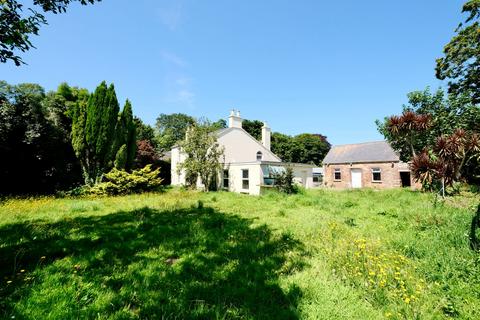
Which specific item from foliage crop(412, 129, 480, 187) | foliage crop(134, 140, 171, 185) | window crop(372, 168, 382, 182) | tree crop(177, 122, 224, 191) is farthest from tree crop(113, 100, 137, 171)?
window crop(372, 168, 382, 182)

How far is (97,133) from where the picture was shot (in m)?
15.6

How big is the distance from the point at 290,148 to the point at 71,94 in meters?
42.8

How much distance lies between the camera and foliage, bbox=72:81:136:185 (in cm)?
1544

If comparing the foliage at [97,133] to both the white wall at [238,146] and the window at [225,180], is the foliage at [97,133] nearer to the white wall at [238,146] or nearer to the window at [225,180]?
the window at [225,180]

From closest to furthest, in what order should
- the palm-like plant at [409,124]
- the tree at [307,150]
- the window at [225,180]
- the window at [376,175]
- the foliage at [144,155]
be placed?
1. the palm-like plant at [409,124]
2. the window at [225,180]
3. the foliage at [144,155]
4. the window at [376,175]
5. the tree at [307,150]

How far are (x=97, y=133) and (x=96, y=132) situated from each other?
0.09m

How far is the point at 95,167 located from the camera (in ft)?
53.2

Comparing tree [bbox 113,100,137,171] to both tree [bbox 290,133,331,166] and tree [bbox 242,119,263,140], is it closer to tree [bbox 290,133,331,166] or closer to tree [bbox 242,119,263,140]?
tree [bbox 242,119,263,140]

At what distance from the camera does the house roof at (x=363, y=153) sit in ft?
79.8

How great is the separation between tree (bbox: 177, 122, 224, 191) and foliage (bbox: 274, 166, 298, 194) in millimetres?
5442

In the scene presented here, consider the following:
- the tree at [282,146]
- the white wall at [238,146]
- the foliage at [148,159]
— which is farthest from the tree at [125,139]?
the tree at [282,146]

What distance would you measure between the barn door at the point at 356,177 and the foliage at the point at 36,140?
27.2m

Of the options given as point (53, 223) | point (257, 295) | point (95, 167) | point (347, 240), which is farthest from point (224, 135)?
point (257, 295)

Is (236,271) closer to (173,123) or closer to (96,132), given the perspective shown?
(96,132)
